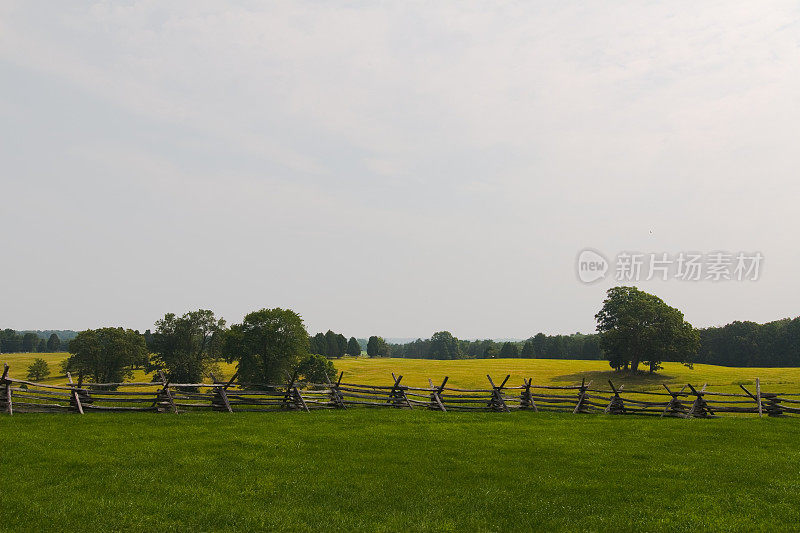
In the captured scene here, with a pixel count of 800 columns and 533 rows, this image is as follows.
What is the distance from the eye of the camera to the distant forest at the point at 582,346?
278ft

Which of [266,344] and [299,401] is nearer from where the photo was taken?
[299,401]

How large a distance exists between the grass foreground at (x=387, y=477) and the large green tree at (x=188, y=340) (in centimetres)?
4698

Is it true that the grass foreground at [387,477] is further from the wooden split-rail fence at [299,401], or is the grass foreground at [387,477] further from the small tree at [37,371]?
the small tree at [37,371]

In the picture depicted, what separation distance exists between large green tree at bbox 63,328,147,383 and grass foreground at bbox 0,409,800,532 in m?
46.9

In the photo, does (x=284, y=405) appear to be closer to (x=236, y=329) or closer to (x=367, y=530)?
(x=367, y=530)

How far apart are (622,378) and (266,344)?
40.5 m

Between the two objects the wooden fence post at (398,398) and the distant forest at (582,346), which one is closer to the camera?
the wooden fence post at (398,398)

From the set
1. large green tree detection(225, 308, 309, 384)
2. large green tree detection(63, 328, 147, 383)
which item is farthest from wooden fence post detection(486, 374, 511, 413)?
large green tree detection(63, 328, 147, 383)

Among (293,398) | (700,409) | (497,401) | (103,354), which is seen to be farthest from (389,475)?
(103,354)

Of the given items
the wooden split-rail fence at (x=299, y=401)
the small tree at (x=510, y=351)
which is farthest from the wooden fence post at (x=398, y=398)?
the small tree at (x=510, y=351)

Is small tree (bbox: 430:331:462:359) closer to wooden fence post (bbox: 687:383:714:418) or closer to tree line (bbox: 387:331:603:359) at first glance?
tree line (bbox: 387:331:603:359)

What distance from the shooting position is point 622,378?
190 feet

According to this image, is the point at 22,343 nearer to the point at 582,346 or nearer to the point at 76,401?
the point at 582,346

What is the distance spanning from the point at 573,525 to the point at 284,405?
18125 mm
